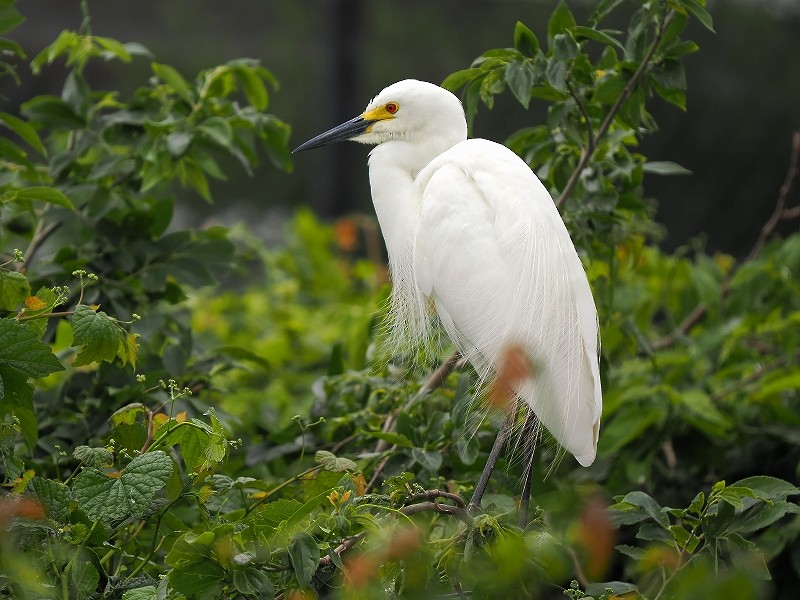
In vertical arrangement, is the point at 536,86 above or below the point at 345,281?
above

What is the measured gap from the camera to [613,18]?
4125 millimetres

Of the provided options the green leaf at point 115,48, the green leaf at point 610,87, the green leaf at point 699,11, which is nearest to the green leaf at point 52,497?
the green leaf at point 115,48

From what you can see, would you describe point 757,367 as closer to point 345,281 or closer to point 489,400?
point 489,400

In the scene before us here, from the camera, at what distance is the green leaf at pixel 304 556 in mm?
1238

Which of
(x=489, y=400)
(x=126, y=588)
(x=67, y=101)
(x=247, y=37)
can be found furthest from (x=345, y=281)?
(x=126, y=588)

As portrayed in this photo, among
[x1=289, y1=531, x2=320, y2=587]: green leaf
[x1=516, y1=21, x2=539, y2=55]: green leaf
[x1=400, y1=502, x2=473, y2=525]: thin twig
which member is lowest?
[x1=400, y1=502, x2=473, y2=525]: thin twig

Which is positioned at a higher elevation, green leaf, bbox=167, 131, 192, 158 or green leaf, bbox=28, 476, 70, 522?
green leaf, bbox=167, 131, 192, 158

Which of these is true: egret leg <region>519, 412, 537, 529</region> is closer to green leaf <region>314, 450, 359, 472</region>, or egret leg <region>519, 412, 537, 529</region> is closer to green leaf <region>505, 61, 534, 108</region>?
green leaf <region>314, 450, 359, 472</region>

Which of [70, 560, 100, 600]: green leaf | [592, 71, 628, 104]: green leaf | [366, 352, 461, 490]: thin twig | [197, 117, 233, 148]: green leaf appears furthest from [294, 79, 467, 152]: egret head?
[70, 560, 100, 600]: green leaf

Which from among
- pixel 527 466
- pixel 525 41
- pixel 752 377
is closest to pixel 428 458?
pixel 527 466

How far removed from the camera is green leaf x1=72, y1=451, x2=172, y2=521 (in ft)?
4.24

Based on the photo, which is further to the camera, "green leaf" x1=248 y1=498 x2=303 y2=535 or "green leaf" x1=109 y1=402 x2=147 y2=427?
"green leaf" x1=109 y1=402 x2=147 y2=427

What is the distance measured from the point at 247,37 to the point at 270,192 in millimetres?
752

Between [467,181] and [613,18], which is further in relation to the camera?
[613,18]
